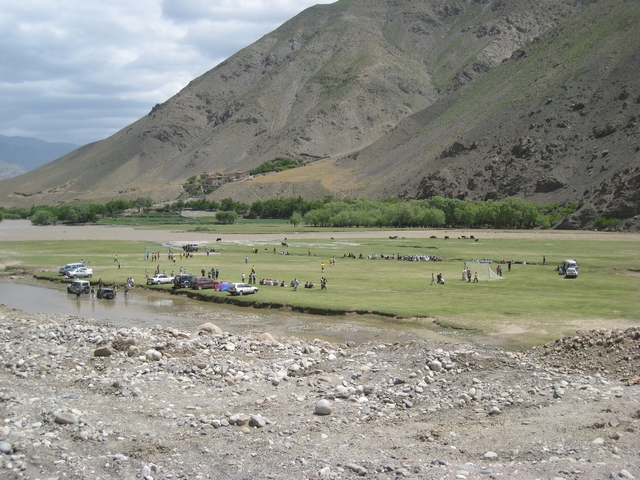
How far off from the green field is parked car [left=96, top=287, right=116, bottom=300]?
19.9 feet

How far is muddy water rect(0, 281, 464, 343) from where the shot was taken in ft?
109

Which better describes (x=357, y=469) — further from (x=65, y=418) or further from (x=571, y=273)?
(x=571, y=273)

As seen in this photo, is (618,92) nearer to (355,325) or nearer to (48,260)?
(48,260)

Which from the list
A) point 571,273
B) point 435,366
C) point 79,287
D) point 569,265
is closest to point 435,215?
point 569,265

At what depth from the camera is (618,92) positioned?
188500 mm

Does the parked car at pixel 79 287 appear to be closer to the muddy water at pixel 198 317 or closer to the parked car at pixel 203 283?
the muddy water at pixel 198 317

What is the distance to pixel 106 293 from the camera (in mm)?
48156

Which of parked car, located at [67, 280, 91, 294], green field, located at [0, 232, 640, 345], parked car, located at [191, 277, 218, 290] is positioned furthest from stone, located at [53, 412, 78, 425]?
parked car, located at [67, 280, 91, 294]

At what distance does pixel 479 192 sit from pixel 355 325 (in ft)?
554

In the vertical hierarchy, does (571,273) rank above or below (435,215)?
below

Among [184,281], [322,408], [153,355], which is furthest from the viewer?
[184,281]

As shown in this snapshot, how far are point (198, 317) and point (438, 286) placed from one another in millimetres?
19942

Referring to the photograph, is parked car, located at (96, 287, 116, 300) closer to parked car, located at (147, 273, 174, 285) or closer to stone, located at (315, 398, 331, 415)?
parked car, located at (147, 273, 174, 285)

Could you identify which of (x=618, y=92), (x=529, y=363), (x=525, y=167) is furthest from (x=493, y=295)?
(x=618, y=92)
